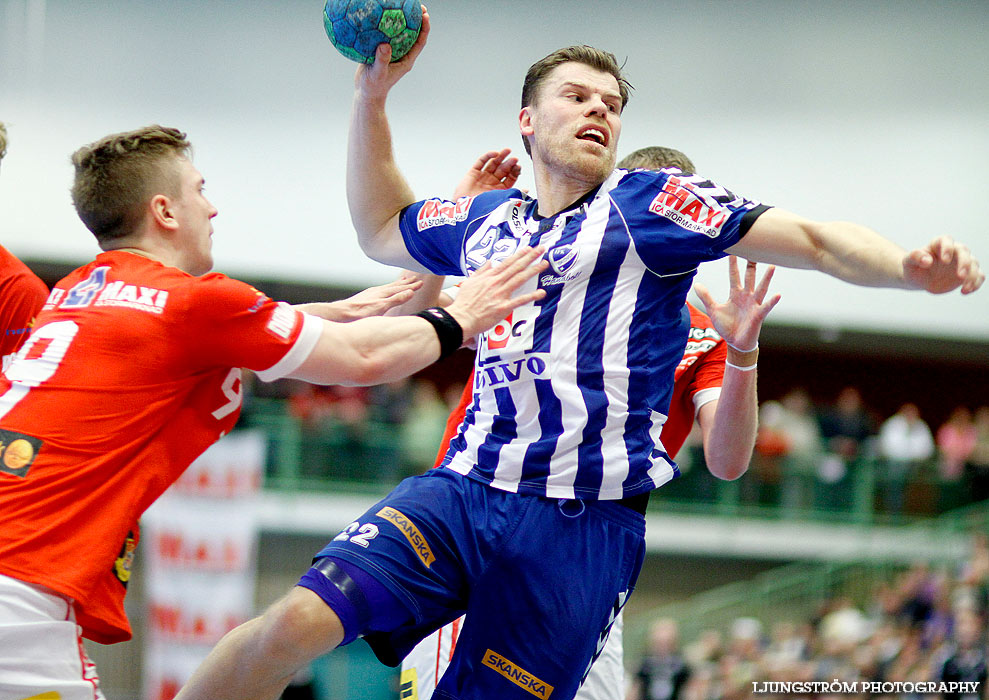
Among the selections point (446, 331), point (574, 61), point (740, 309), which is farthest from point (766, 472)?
point (446, 331)

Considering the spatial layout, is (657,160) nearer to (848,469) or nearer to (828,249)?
(828,249)

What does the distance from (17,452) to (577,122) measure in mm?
2562

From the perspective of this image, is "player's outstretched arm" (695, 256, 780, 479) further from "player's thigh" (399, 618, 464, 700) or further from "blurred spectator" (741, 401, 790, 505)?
"blurred spectator" (741, 401, 790, 505)

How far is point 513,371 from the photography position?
444 centimetres

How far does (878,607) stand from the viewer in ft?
50.6

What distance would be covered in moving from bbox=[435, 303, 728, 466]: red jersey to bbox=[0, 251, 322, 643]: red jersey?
178cm

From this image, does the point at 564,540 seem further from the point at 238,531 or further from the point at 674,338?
the point at 238,531

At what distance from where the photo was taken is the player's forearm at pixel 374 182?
17.3ft

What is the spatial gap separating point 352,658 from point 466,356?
383 inches

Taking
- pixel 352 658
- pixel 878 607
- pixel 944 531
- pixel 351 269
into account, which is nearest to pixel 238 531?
pixel 352 658

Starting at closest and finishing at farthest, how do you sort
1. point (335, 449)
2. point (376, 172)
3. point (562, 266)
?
point (562, 266), point (376, 172), point (335, 449)

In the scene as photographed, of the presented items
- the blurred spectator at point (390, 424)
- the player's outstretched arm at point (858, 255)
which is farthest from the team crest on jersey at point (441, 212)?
the blurred spectator at point (390, 424)

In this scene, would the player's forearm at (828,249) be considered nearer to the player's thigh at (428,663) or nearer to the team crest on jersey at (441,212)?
the team crest on jersey at (441,212)

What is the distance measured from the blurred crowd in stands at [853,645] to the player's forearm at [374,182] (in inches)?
357
